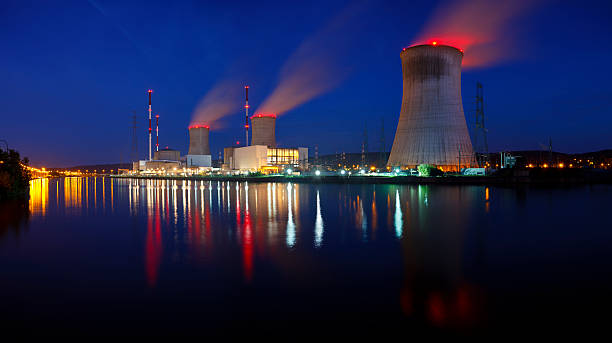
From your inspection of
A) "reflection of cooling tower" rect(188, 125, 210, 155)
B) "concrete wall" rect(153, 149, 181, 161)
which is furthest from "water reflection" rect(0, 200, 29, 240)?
"concrete wall" rect(153, 149, 181, 161)

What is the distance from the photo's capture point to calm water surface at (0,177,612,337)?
346cm

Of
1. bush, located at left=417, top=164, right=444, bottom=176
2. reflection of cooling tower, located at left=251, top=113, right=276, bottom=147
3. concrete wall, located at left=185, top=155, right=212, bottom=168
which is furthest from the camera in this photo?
concrete wall, located at left=185, top=155, right=212, bottom=168

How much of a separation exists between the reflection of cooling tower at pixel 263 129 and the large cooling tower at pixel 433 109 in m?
34.0

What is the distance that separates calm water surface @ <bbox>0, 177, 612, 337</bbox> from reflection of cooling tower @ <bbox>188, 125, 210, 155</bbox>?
72171 mm

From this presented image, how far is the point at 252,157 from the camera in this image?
63500 mm

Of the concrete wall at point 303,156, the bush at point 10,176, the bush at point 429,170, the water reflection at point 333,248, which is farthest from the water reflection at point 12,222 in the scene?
the concrete wall at point 303,156

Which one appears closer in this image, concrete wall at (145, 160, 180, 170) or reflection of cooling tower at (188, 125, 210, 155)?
Answer: reflection of cooling tower at (188, 125, 210, 155)

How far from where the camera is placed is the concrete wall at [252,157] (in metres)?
61.9

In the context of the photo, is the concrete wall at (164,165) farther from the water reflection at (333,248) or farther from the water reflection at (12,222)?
the water reflection at (333,248)

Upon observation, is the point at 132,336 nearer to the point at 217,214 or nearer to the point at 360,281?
the point at 360,281

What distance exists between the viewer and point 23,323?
3490mm

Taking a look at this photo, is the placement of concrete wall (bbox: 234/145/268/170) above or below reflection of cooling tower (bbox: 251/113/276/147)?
below

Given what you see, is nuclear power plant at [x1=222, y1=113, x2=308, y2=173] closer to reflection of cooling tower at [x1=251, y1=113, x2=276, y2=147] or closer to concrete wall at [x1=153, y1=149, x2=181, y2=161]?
reflection of cooling tower at [x1=251, y1=113, x2=276, y2=147]

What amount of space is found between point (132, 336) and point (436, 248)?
17.0 ft
